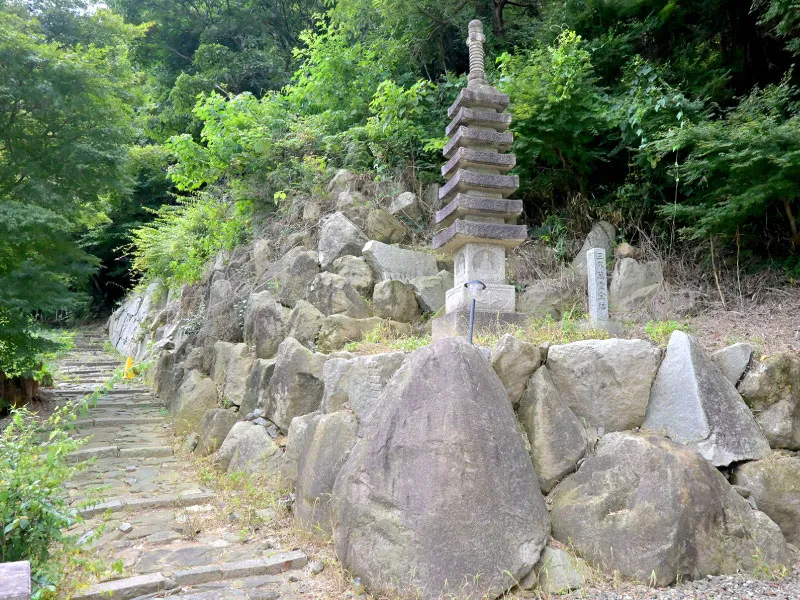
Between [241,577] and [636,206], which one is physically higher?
[636,206]

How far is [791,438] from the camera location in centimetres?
453

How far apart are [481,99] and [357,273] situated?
273 centimetres

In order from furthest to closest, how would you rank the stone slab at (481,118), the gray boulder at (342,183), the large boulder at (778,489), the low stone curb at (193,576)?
the gray boulder at (342,183) < the stone slab at (481,118) < the large boulder at (778,489) < the low stone curb at (193,576)

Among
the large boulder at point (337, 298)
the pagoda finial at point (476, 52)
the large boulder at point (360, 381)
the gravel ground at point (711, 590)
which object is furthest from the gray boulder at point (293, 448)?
the pagoda finial at point (476, 52)

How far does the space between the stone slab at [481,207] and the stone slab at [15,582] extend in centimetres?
520

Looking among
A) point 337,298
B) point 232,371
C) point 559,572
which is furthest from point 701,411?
point 232,371

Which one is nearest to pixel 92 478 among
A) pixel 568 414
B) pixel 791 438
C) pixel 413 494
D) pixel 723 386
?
pixel 413 494

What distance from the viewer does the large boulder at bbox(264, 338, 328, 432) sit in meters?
6.20

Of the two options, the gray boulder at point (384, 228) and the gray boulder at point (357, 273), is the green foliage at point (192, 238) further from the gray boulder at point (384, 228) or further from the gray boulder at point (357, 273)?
the gray boulder at point (357, 273)

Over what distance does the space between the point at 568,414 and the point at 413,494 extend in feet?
4.88

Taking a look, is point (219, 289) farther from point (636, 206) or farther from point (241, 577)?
point (636, 206)

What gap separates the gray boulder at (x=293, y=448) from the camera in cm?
558

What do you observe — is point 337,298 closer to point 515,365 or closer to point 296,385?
point 296,385

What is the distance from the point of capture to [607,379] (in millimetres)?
4660
